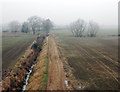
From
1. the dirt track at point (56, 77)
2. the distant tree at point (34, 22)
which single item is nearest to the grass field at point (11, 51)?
the dirt track at point (56, 77)

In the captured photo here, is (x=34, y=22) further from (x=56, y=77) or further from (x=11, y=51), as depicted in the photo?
(x=56, y=77)

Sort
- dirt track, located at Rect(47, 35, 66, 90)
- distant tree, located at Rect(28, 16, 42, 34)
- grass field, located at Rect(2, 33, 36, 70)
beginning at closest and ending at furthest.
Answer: dirt track, located at Rect(47, 35, 66, 90) < grass field, located at Rect(2, 33, 36, 70) < distant tree, located at Rect(28, 16, 42, 34)

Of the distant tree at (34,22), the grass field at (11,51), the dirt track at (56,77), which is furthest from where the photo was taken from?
the distant tree at (34,22)


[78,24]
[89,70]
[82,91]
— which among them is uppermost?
[78,24]

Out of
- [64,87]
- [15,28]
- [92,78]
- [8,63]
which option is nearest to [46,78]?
[64,87]

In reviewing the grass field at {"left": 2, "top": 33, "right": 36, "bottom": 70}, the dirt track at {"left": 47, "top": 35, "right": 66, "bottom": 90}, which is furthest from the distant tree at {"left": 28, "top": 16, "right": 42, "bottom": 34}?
the dirt track at {"left": 47, "top": 35, "right": 66, "bottom": 90}

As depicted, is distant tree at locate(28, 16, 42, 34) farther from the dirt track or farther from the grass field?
the dirt track

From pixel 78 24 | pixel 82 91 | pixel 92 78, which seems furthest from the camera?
pixel 78 24

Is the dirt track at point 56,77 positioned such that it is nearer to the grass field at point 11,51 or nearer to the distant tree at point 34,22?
the grass field at point 11,51

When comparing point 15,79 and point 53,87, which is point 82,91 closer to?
point 53,87

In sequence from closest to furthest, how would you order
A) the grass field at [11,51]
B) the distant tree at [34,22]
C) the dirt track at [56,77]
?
the dirt track at [56,77], the grass field at [11,51], the distant tree at [34,22]

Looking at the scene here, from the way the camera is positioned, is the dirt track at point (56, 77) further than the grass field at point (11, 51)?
No
